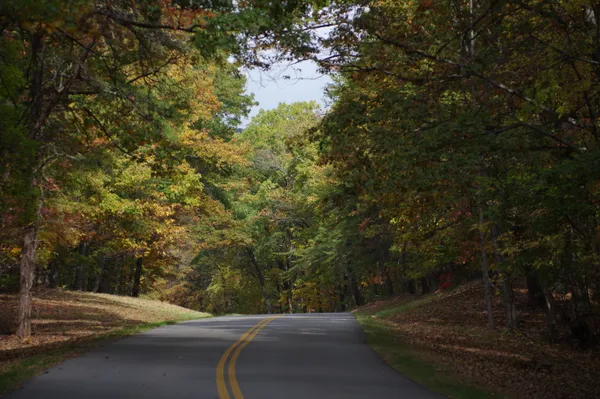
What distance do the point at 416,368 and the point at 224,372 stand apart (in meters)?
3.71

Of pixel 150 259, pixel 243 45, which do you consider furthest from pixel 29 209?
pixel 150 259

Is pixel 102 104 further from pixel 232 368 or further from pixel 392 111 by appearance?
pixel 232 368

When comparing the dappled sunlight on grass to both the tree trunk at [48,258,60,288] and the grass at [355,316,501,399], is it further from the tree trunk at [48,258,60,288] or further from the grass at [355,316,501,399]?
the grass at [355,316,501,399]

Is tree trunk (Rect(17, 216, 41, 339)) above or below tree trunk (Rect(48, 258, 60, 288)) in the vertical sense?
below

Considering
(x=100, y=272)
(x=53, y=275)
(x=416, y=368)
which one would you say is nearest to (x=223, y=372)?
(x=416, y=368)

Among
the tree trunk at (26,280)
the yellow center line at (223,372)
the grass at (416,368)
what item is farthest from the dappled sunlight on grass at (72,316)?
the grass at (416,368)

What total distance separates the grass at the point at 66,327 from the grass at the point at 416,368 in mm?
6618

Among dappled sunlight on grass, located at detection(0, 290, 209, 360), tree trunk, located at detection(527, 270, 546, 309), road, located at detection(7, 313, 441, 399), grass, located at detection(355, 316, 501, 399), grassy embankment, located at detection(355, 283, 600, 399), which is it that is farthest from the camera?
tree trunk, located at detection(527, 270, 546, 309)

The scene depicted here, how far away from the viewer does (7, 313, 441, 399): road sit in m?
9.60

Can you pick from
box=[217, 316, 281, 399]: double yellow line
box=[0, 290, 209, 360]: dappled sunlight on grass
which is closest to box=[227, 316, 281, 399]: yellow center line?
box=[217, 316, 281, 399]: double yellow line

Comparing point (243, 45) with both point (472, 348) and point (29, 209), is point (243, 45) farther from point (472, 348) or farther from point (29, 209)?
point (472, 348)

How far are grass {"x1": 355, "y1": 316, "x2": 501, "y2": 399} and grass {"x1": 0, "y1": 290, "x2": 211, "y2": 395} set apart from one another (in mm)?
6618

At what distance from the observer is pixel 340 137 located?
1477cm

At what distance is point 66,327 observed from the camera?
845 inches
